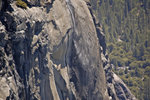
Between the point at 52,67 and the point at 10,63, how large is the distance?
1111cm

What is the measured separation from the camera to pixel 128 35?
571 feet

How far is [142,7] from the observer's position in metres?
190

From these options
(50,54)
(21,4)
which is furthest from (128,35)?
(21,4)

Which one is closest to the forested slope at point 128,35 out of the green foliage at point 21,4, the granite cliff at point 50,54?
the granite cliff at point 50,54

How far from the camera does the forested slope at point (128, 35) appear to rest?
154 meters

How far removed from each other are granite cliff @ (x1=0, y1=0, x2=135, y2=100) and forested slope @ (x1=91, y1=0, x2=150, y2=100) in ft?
299

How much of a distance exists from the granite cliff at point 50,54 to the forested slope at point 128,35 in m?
91.3

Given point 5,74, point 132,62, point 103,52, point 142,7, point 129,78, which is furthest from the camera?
point 142,7

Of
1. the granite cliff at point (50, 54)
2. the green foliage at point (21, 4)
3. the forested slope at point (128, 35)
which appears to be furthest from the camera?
the forested slope at point (128, 35)

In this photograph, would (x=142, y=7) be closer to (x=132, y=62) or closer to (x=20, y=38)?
(x=132, y=62)

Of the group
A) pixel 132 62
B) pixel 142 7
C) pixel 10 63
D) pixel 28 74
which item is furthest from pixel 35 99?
pixel 142 7

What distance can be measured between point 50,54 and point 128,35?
136m

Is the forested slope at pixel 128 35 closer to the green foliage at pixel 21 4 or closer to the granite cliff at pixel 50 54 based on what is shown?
the granite cliff at pixel 50 54

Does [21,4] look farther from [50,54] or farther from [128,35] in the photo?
[128,35]
